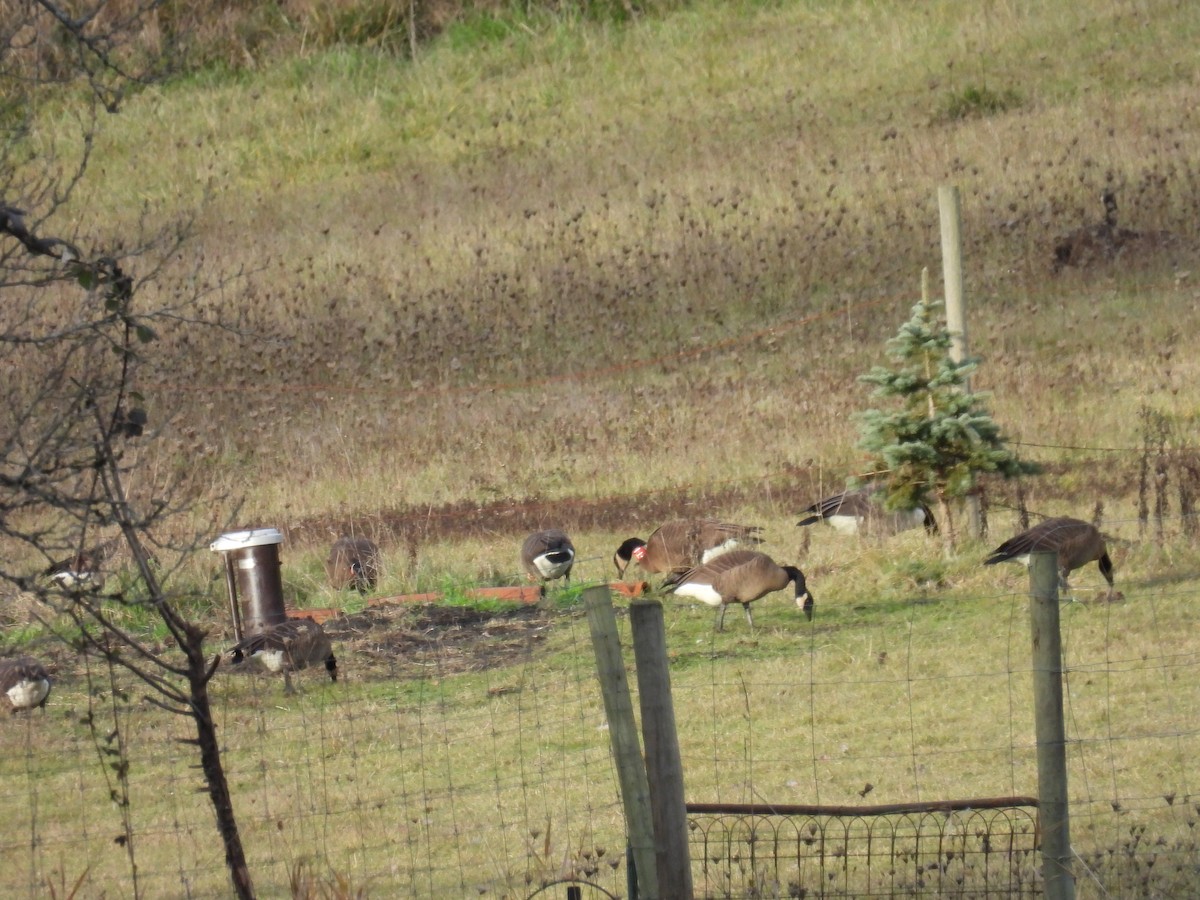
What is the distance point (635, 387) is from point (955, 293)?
8.44m

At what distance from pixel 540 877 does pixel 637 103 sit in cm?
2512

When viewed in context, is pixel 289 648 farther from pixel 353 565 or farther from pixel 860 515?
pixel 860 515

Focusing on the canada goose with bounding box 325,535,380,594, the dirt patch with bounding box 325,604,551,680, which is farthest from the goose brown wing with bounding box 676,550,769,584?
the canada goose with bounding box 325,535,380,594

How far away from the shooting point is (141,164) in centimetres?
3011

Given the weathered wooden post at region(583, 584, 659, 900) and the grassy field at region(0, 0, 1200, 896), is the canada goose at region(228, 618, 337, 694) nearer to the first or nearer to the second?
the grassy field at region(0, 0, 1200, 896)

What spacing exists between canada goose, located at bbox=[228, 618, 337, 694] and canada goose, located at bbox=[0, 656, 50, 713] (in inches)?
46.3

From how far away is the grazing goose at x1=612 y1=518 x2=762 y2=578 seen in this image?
11.8 m

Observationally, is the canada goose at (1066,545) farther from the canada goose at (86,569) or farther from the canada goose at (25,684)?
the canada goose at (25,684)

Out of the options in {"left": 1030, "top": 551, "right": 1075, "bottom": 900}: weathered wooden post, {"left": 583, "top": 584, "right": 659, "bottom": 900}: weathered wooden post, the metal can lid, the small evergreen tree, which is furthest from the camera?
the small evergreen tree

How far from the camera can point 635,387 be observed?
2002 cm

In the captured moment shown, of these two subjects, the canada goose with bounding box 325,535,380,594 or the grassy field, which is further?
the canada goose with bounding box 325,535,380,594

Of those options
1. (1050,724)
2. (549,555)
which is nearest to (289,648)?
(549,555)

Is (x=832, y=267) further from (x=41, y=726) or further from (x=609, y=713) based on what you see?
(x=609, y=713)

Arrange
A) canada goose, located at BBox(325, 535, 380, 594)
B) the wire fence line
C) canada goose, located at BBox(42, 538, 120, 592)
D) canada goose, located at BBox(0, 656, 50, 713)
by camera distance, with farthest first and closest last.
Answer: canada goose, located at BBox(325, 535, 380, 594) → canada goose, located at BBox(0, 656, 50, 713) → the wire fence line → canada goose, located at BBox(42, 538, 120, 592)
